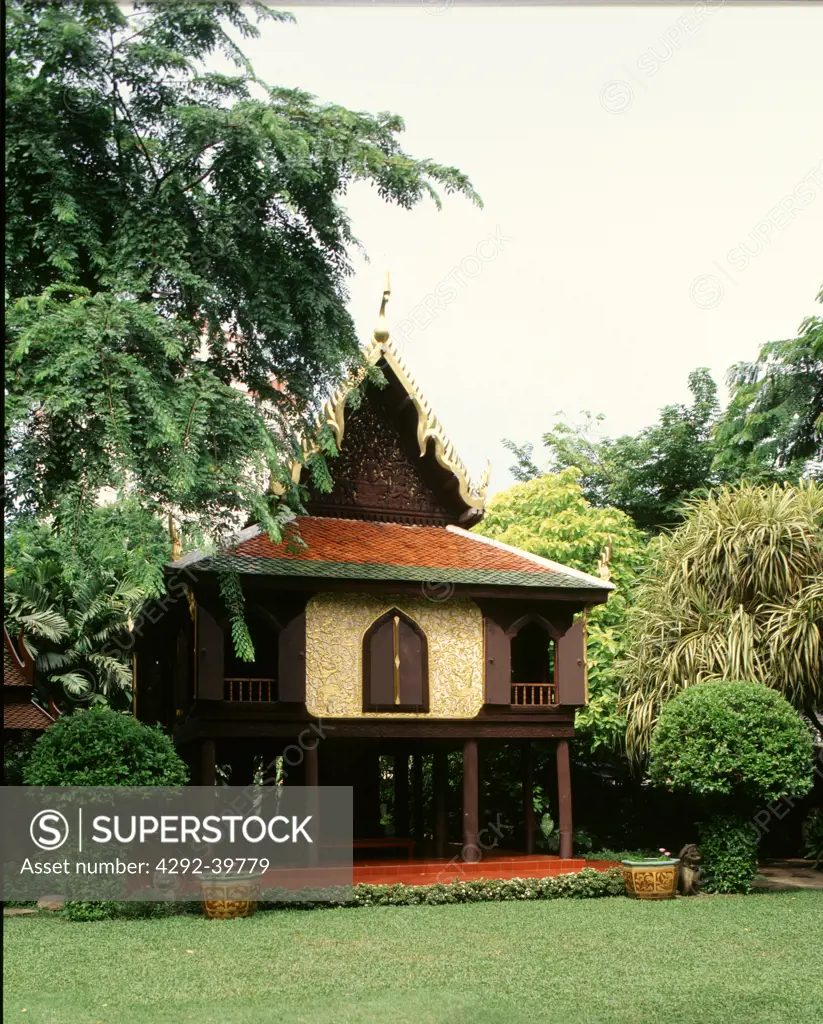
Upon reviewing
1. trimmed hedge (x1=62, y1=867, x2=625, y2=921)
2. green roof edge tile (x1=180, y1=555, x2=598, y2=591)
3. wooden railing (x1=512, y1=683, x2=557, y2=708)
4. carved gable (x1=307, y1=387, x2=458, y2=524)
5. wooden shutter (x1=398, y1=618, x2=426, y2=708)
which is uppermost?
carved gable (x1=307, y1=387, x2=458, y2=524)

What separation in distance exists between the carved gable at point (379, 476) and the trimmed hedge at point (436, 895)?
5.57 meters

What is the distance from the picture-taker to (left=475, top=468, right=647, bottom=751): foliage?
19.8m

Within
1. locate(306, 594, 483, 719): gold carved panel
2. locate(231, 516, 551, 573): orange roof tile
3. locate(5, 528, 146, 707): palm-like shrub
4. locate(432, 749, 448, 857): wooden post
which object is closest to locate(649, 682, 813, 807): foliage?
locate(306, 594, 483, 719): gold carved panel

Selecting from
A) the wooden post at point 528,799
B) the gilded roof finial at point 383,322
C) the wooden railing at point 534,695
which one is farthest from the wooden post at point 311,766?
the gilded roof finial at point 383,322

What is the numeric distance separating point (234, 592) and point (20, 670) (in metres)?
4.90

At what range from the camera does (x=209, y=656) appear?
557 inches

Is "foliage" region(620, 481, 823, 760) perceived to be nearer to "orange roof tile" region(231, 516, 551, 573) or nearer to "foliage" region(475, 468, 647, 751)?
"foliage" region(475, 468, 647, 751)

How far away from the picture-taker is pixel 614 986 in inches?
347

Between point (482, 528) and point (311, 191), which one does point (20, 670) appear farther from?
point (482, 528)

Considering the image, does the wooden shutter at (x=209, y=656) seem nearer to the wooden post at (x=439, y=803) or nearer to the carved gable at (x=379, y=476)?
the carved gable at (x=379, y=476)

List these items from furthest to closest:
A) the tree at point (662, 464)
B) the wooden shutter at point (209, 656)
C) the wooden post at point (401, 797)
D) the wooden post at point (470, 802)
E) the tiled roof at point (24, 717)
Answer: the tree at point (662, 464), the wooden post at point (401, 797), the tiled roof at point (24, 717), the wooden post at point (470, 802), the wooden shutter at point (209, 656)

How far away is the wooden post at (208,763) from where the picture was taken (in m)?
14.2

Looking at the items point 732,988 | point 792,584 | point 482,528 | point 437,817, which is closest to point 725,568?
point 792,584

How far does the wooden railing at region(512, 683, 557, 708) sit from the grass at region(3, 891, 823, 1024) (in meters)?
3.43
